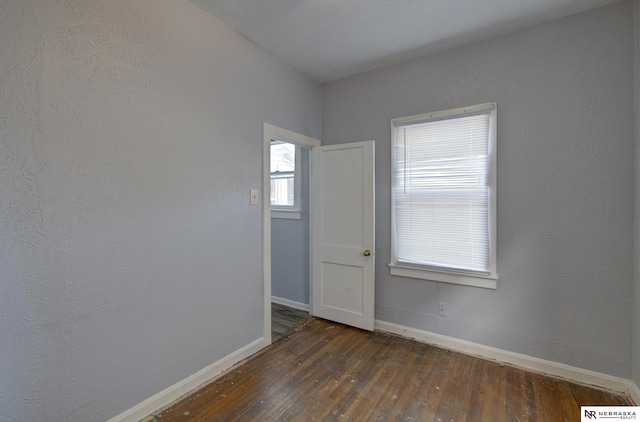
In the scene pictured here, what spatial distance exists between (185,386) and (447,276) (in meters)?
2.26

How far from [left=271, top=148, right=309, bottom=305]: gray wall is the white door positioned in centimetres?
32

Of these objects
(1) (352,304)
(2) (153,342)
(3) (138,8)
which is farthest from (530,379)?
(3) (138,8)

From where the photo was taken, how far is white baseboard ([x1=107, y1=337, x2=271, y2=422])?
173 cm

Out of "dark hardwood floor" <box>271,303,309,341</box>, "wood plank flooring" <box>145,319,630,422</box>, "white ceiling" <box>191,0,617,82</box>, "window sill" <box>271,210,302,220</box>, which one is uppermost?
"white ceiling" <box>191,0,617,82</box>

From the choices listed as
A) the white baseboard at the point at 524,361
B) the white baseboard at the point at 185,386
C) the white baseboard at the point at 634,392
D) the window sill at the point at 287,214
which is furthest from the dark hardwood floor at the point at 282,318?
the white baseboard at the point at 634,392

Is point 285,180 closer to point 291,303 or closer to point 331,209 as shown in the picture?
point 331,209

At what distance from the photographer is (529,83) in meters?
2.27

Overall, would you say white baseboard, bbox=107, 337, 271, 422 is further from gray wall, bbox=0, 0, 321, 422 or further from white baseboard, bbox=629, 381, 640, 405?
white baseboard, bbox=629, 381, 640, 405

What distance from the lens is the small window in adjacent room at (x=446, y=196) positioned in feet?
8.00

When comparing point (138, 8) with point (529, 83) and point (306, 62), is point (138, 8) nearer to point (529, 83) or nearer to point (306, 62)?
point (306, 62)

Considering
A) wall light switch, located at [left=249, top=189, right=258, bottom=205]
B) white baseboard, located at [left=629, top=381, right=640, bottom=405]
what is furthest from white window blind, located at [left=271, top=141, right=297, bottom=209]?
white baseboard, located at [left=629, top=381, right=640, bottom=405]

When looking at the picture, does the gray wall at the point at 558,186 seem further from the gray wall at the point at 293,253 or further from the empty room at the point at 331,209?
the gray wall at the point at 293,253

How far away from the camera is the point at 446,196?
2.60 metres

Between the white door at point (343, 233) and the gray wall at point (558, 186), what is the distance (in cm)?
70
